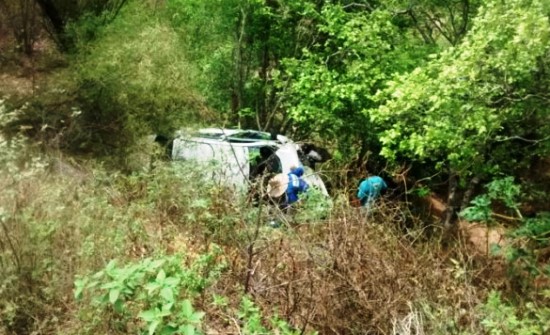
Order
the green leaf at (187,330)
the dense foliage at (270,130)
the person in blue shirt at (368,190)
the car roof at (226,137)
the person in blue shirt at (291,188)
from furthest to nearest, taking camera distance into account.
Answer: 1. the car roof at (226,137)
2. the person in blue shirt at (291,188)
3. the person in blue shirt at (368,190)
4. the dense foliage at (270,130)
5. the green leaf at (187,330)

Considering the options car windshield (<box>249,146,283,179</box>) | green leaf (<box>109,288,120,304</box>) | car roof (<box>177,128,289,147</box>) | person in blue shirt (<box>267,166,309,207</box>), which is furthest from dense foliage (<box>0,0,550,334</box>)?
car windshield (<box>249,146,283,179</box>)

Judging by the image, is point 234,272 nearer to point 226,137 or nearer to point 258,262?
point 258,262

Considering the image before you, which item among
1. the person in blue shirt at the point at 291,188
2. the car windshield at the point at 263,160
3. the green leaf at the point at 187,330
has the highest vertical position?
the green leaf at the point at 187,330

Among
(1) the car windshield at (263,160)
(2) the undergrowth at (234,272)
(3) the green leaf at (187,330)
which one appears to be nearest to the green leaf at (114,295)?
(2) the undergrowth at (234,272)

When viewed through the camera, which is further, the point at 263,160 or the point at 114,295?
the point at 263,160

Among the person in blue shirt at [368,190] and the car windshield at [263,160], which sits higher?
the person in blue shirt at [368,190]

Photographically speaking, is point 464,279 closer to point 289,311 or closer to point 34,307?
point 289,311

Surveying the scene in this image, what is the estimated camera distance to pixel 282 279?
16.7ft

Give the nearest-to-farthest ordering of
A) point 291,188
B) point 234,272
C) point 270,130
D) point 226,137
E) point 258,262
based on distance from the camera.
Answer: point 258,262 < point 234,272 < point 291,188 < point 226,137 < point 270,130

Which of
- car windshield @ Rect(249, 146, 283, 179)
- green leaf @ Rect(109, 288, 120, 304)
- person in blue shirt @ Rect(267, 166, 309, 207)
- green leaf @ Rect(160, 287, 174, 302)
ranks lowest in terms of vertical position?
car windshield @ Rect(249, 146, 283, 179)

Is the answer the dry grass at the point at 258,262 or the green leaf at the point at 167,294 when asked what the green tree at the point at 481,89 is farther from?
the green leaf at the point at 167,294

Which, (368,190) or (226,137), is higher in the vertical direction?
(368,190)

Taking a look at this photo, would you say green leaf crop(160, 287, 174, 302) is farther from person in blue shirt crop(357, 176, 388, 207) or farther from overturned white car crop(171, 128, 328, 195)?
overturned white car crop(171, 128, 328, 195)

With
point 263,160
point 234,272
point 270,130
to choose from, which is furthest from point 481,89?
point 270,130
